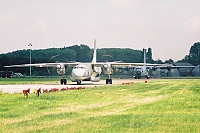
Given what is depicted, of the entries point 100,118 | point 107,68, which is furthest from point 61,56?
point 100,118

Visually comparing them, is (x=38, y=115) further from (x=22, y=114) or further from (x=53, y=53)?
(x=53, y=53)

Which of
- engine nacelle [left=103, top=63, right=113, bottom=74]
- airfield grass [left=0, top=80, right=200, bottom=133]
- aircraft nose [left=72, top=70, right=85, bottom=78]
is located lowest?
airfield grass [left=0, top=80, right=200, bottom=133]

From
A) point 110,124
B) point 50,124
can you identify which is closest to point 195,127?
point 110,124

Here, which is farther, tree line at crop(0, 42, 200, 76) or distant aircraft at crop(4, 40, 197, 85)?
tree line at crop(0, 42, 200, 76)

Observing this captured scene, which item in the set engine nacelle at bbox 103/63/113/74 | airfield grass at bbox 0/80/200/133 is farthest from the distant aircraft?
airfield grass at bbox 0/80/200/133

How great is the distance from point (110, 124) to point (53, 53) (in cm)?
13101

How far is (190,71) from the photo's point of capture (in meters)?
139

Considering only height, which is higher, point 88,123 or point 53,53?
point 53,53

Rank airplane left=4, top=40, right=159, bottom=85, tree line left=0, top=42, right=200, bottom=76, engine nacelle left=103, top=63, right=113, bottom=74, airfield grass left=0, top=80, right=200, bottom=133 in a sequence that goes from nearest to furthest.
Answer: airfield grass left=0, top=80, right=200, bottom=133 < airplane left=4, top=40, right=159, bottom=85 < engine nacelle left=103, top=63, right=113, bottom=74 < tree line left=0, top=42, right=200, bottom=76

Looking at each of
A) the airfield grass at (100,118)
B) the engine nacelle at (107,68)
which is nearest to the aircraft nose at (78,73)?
the engine nacelle at (107,68)

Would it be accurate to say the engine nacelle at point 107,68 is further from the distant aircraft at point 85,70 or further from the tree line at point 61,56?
the tree line at point 61,56

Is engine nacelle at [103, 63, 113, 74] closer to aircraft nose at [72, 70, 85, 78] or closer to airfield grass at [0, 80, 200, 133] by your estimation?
aircraft nose at [72, 70, 85, 78]

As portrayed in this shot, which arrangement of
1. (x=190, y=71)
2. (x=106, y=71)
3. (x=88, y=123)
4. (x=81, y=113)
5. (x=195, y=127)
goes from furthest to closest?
(x=190, y=71) < (x=106, y=71) < (x=81, y=113) < (x=88, y=123) < (x=195, y=127)

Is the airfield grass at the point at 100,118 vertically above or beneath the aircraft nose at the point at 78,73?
beneath
